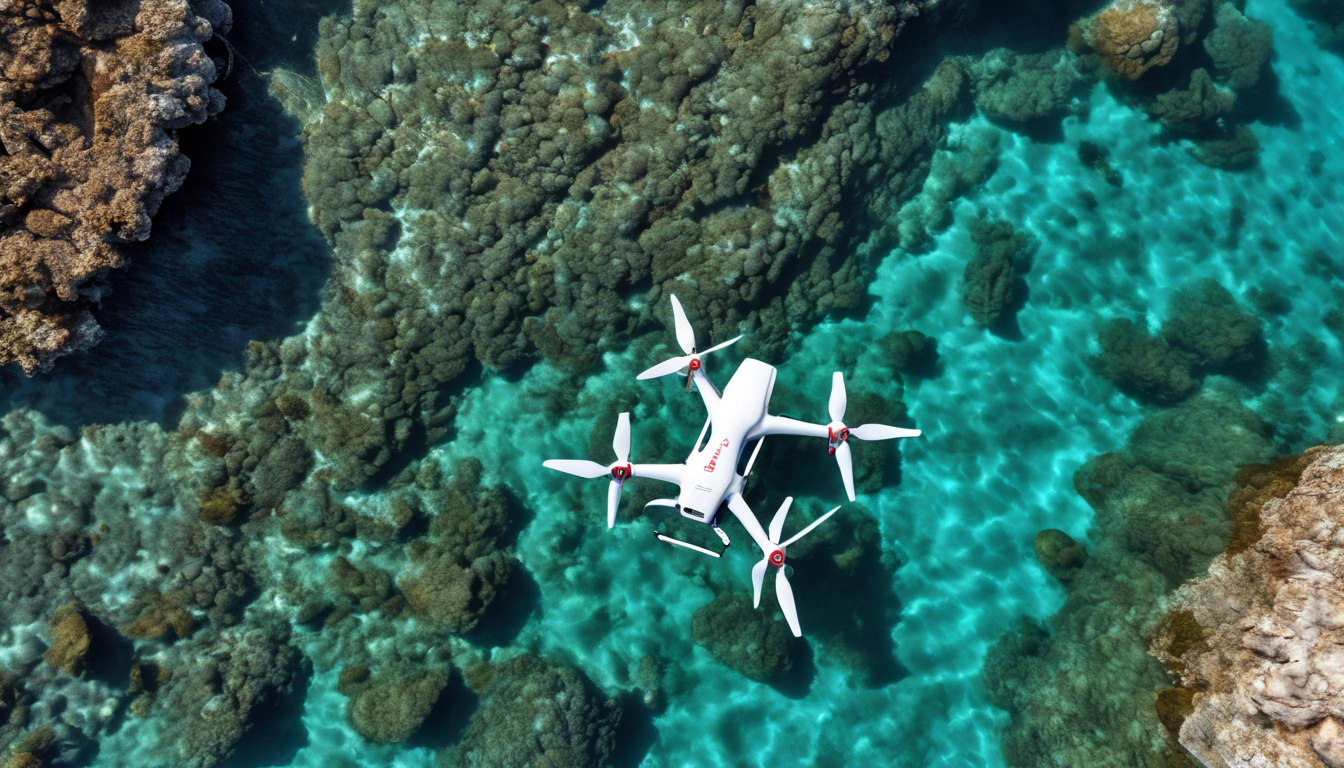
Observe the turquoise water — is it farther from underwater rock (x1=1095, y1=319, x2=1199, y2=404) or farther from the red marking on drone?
the red marking on drone

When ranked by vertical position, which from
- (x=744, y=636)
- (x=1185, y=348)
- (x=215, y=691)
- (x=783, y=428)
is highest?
(x=783, y=428)

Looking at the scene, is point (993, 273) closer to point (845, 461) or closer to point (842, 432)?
point (842, 432)

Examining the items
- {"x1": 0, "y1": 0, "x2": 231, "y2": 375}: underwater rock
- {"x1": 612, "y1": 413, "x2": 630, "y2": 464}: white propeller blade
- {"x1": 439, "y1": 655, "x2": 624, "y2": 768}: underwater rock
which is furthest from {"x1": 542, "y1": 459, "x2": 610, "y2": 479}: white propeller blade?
{"x1": 0, "y1": 0, "x2": 231, "y2": 375}: underwater rock

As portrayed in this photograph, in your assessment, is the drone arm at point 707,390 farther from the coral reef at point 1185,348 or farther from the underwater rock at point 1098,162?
the underwater rock at point 1098,162

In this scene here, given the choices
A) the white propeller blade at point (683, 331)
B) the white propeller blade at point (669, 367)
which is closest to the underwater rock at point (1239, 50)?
the white propeller blade at point (683, 331)

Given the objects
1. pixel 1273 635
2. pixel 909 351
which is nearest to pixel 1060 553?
pixel 1273 635

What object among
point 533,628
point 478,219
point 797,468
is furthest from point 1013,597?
point 478,219
